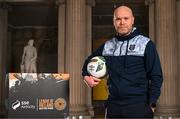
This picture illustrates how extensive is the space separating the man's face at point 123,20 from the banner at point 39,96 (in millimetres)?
7092

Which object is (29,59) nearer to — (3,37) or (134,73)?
(3,37)

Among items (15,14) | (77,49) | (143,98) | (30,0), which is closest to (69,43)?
(77,49)

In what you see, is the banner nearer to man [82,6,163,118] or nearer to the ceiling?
man [82,6,163,118]

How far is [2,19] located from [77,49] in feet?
20.3

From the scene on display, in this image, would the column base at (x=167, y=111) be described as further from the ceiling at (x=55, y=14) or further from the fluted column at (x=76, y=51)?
the ceiling at (x=55, y=14)

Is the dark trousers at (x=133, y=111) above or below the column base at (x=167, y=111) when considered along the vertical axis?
above

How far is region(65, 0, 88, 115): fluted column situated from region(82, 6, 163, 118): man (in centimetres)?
1418

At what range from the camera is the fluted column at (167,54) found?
18391 millimetres

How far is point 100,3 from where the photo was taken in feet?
74.5

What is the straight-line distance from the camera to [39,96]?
11312 mm

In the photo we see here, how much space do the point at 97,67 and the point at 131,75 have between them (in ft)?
1.47

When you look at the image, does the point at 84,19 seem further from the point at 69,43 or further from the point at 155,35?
the point at 155,35

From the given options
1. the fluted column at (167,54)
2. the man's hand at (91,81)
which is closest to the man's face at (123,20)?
the man's hand at (91,81)

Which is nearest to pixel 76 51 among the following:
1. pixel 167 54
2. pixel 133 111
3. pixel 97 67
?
pixel 167 54
